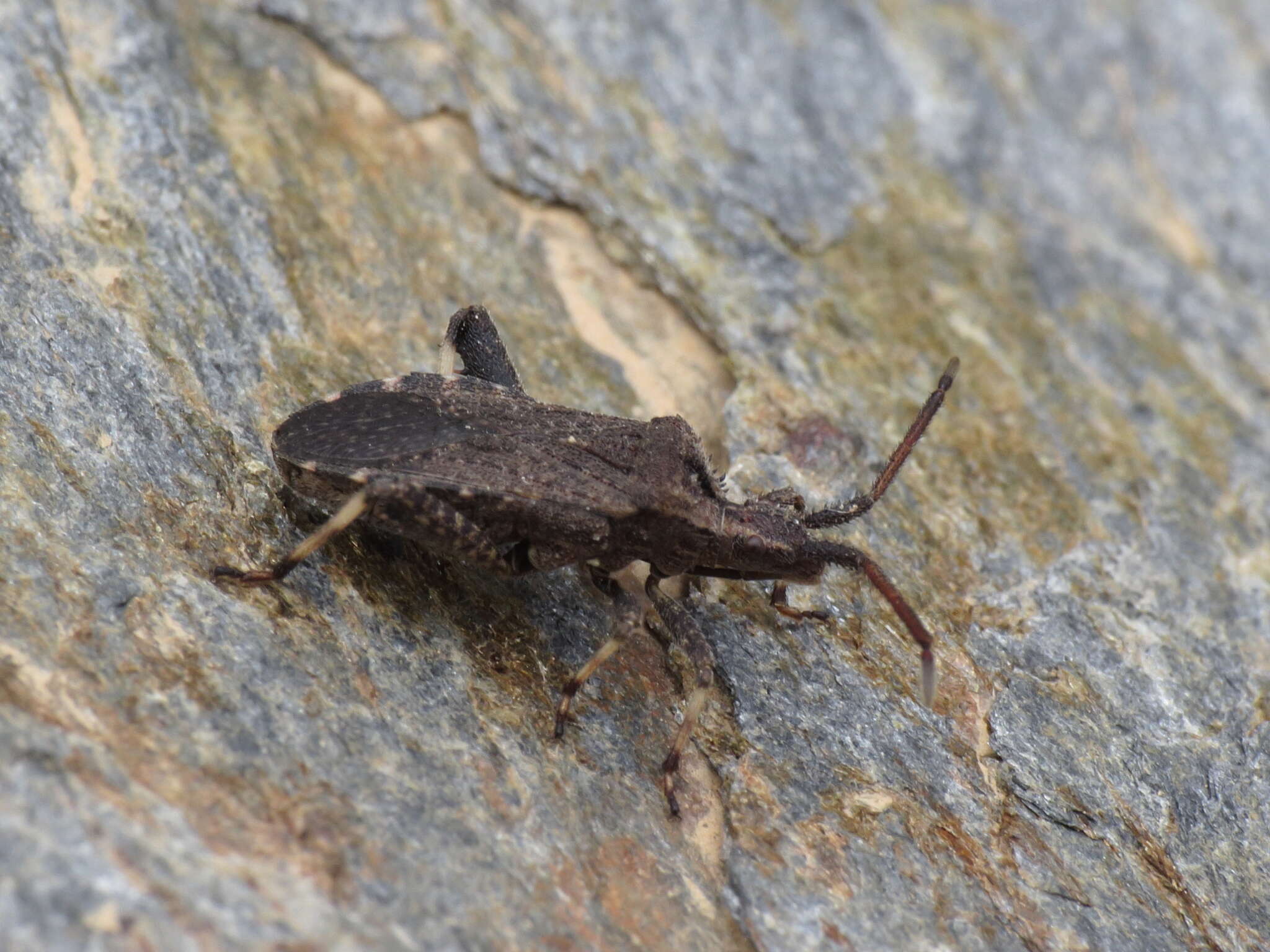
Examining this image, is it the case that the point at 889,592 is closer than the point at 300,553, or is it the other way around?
the point at 300,553

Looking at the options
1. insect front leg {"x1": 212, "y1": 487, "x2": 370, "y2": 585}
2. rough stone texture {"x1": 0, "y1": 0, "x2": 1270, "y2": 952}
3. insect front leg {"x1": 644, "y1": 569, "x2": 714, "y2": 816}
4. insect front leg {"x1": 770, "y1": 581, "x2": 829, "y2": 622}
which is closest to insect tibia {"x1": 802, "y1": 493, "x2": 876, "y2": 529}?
insect front leg {"x1": 770, "y1": 581, "x2": 829, "y2": 622}

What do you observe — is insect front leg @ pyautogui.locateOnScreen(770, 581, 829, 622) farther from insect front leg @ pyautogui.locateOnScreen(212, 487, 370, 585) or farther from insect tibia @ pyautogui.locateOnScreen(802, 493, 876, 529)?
insect front leg @ pyautogui.locateOnScreen(212, 487, 370, 585)

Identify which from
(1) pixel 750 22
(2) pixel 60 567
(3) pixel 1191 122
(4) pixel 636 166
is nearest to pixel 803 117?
(1) pixel 750 22

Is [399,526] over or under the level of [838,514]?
under

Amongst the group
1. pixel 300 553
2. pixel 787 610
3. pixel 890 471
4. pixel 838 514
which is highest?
pixel 890 471

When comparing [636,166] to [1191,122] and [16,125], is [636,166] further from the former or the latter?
[1191,122]

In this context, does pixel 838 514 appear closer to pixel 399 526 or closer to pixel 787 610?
pixel 787 610

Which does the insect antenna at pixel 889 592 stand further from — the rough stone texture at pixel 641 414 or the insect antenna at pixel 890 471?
the rough stone texture at pixel 641 414

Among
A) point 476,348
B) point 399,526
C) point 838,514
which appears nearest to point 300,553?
point 399,526
